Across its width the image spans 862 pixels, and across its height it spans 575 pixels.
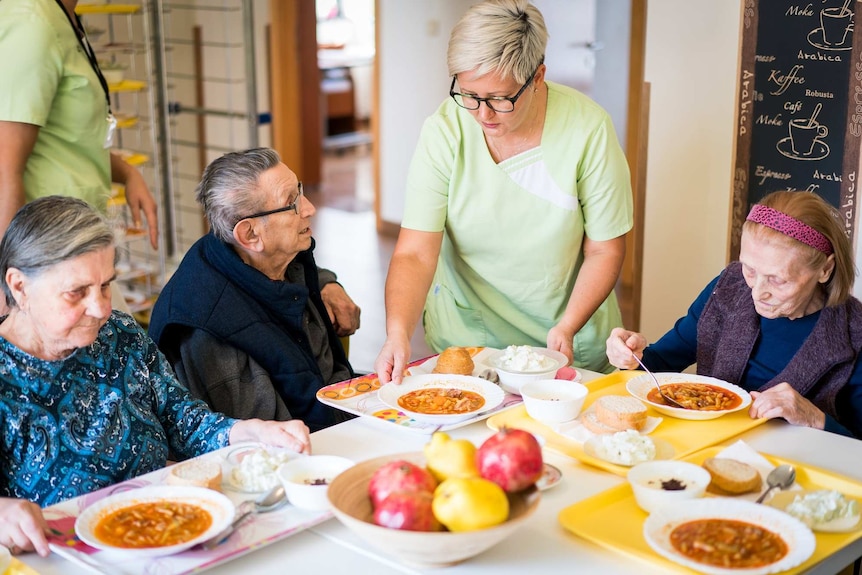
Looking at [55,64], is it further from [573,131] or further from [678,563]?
[678,563]

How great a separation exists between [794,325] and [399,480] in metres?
1.17

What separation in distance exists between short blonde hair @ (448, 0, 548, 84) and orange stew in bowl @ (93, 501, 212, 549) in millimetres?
1133

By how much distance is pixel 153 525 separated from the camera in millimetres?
1481

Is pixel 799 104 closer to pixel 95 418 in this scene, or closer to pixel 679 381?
pixel 679 381

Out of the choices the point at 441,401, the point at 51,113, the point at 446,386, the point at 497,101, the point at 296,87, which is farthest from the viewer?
the point at 296,87

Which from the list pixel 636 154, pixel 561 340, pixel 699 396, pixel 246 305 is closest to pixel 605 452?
pixel 699 396

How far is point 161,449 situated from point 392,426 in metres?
0.45

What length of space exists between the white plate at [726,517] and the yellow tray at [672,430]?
230 mm

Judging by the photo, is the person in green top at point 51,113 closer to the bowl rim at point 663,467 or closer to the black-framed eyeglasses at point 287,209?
the black-framed eyeglasses at point 287,209

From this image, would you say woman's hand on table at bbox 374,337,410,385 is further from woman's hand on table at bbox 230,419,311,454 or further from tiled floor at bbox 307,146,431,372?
tiled floor at bbox 307,146,431,372

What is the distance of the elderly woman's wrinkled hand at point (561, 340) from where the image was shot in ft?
7.53

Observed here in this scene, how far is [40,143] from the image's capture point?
279cm

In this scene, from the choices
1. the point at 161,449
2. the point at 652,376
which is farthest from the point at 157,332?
the point at 652,376

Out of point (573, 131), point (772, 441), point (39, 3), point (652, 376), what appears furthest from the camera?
point (39, 3)
